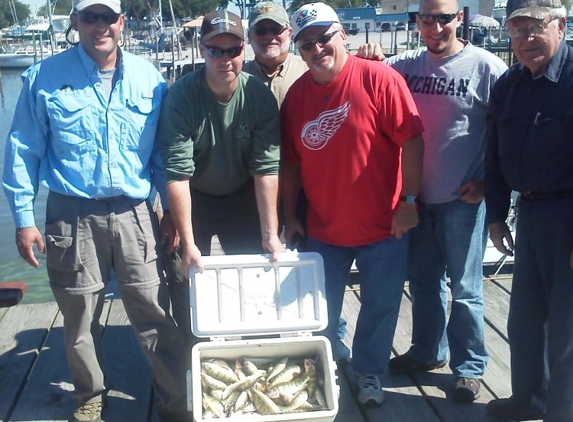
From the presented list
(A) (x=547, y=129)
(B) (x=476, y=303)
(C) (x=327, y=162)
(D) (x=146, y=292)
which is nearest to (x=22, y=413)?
(D) (x=146, y=292)

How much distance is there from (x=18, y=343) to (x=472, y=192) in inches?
111

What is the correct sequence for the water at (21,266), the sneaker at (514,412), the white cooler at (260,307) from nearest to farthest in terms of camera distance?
the white cooler at (260,307) < the sneaker at (514,412) < the water at (21,266)

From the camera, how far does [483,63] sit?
3.06m

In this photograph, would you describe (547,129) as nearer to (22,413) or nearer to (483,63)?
(483,63)

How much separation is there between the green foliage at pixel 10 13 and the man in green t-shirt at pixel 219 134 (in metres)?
83.1

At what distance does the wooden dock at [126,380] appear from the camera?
3225mm

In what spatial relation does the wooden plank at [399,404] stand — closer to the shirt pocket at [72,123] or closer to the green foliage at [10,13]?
the shirt pocket at [72,123]

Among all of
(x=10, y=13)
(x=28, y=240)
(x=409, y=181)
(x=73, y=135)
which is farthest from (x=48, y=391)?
(x=10, y=13)

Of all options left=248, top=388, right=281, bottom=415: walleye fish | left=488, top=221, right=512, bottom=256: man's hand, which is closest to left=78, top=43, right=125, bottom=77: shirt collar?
left=248, top=388, right=281, bottom=415: walleye fish

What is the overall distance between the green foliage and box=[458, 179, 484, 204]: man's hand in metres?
83.6

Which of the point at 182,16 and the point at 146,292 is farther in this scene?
the point at 182,16

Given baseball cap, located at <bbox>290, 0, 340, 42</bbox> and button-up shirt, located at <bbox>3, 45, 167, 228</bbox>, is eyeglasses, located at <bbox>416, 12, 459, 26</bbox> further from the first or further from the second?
button-up shirt, located at <bbox>3, 45, 167, 228</bbox>

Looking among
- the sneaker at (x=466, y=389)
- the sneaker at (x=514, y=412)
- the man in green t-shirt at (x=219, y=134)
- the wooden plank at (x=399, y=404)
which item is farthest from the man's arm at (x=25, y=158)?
the sneaker at (x=514, y=412)

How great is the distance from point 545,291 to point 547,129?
0.73 m
